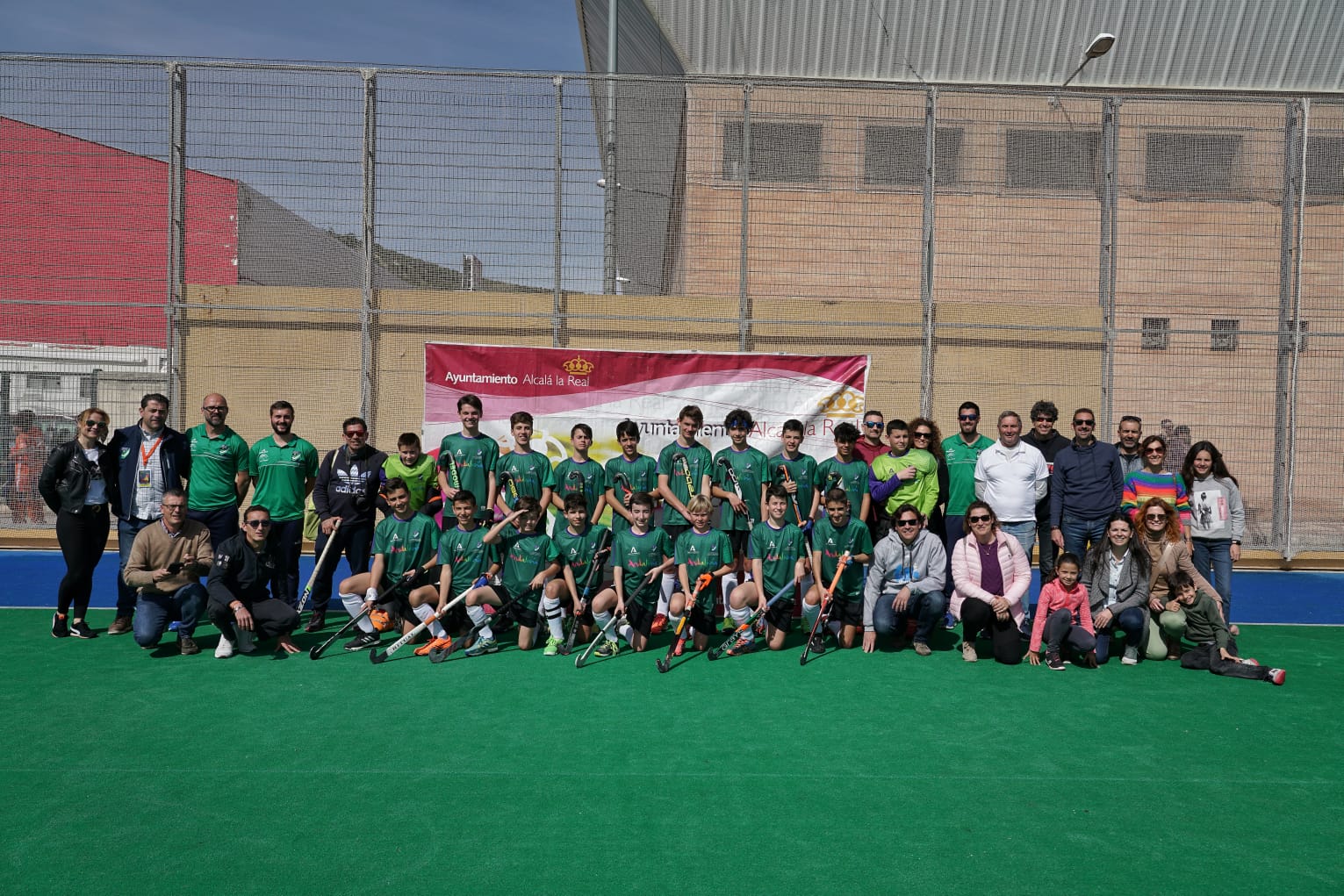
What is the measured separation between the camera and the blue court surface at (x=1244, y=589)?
7840 mm

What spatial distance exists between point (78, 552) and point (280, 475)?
1.43 m

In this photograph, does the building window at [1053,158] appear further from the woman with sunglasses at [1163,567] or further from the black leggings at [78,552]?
the black leggings at [78,552]

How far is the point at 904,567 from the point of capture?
6.47 meters

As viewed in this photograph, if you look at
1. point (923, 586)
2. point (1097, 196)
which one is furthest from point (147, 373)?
point (1097, 196)

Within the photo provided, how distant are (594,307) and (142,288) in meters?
4.86

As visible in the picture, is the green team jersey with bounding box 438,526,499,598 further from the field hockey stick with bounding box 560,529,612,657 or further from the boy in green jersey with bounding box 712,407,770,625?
the boy in green jersey with bounding box 712,407,770,625

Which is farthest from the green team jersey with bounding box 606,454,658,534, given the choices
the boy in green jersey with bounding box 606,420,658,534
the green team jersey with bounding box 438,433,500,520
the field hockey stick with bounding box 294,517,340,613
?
the field hockey stick with bounding box 294,517,340,613

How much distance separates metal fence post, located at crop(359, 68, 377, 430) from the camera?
9.61 metres

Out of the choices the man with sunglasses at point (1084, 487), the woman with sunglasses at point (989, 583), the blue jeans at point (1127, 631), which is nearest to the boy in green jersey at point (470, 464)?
the woman with sunglasses at point (989, 583)

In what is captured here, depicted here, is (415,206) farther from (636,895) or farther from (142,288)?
(636,895)

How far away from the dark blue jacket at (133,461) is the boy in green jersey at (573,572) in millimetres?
2849

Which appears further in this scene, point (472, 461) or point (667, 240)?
point (667, 240)

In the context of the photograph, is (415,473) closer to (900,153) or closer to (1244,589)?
(900,153)

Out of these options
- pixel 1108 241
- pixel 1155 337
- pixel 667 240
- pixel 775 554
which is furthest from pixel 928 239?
pixel 775 554
